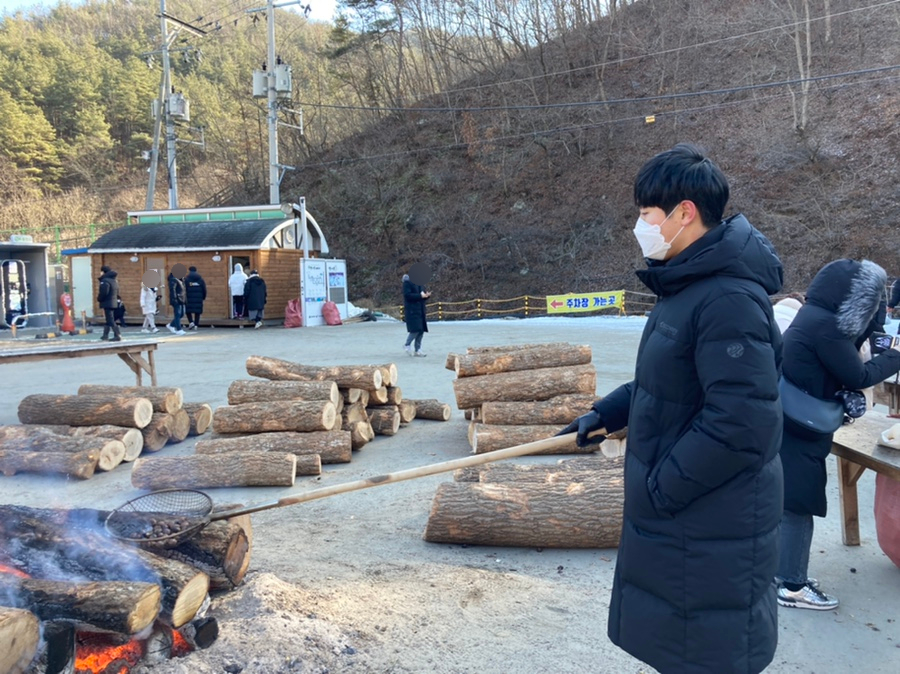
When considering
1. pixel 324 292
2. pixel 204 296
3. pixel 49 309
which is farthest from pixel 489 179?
pixel 49 309

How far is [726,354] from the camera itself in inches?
72.9

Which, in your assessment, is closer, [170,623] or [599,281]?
[170,623]

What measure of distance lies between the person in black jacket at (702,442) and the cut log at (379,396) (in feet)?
18.9

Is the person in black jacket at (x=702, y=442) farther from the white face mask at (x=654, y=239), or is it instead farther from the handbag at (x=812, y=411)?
the handbag at (x=812, y=411)

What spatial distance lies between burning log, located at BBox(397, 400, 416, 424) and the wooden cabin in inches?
638

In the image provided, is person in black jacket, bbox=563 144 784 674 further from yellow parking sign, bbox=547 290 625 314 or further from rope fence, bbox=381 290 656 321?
rope fence, bbox=381 290 656 321

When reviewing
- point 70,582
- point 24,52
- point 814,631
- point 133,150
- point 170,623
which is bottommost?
point 814,631

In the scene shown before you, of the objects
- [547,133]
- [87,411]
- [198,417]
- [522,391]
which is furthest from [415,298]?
[547,133]

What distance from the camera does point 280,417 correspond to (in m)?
6.94

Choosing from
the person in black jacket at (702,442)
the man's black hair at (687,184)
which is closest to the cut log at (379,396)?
the person in black jacket at (702,442)

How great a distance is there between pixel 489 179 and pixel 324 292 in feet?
43.8

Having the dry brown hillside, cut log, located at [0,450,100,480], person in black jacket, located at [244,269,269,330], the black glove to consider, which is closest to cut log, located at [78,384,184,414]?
cut log, located at [0,450,100,480]

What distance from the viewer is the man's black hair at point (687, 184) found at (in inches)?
80.4

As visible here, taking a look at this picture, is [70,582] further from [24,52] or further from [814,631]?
[24,52]
